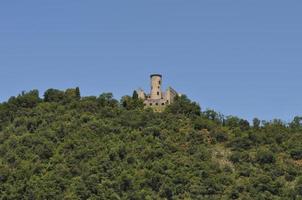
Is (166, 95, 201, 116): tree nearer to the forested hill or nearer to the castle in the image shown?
the forested hill

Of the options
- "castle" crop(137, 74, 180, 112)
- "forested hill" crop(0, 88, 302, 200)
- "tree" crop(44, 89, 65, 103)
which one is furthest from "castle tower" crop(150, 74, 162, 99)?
"tree" crop(44, 89, 65, 103)

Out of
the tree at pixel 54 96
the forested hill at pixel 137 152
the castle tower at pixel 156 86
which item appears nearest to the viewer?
the forested hill at pixel 137 152

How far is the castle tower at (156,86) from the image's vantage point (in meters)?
98.6

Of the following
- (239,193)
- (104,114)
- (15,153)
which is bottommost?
(239,193)

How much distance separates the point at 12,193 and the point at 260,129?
27.0 metres

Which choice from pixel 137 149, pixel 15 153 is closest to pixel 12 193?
pixel 15 153

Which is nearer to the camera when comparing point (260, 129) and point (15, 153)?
point (15, 153)

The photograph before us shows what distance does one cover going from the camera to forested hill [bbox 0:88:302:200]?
2682 inches

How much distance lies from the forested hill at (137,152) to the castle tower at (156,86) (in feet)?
30.7

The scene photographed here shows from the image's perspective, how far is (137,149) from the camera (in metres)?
74.4

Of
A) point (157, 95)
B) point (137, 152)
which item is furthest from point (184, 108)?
point (137, 152)

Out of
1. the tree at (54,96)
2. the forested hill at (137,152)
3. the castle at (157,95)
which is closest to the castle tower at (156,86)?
the castle at (157,95)

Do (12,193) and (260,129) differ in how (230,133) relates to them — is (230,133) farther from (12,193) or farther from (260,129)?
(12,193)

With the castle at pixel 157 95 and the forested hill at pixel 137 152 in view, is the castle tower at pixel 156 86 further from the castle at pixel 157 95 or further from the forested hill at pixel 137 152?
the forested hill at pixel 137 152
